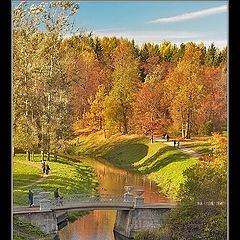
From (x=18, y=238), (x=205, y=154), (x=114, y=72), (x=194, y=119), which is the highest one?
(x=114, y=72)

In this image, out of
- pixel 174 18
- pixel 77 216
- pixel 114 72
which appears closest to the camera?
pixel 174 18

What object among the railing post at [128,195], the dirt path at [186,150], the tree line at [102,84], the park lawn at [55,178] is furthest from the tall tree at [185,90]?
the park lawn at [55,178]

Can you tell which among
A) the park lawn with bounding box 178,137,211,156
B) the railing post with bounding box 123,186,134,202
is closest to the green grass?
the railing post with bounding box 123,186,134,202

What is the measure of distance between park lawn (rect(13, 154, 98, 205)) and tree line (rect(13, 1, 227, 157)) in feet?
0.57

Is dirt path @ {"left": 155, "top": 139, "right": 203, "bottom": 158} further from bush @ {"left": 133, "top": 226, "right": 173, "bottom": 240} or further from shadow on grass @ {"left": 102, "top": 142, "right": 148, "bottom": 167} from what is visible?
bush @ {"left": 133, "top": 226, "right": 173, "bottom": 240}

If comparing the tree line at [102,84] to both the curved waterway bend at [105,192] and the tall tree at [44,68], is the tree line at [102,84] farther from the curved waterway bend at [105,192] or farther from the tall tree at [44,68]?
the curved waterway bend at [105,192]

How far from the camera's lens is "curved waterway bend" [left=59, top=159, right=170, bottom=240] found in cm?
511

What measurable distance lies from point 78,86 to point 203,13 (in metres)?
1.32

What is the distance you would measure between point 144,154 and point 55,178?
89 centimetres

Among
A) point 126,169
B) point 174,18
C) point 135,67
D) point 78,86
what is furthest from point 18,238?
point 174,18

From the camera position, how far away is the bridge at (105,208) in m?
5.31

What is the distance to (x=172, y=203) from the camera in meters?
5.26

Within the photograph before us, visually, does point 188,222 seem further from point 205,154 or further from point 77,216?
point 77,216

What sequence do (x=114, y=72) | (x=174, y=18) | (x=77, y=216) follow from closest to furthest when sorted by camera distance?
1. (x=174, y=18)
2. (x=114, y=72)
3. (x=77, y=216)
